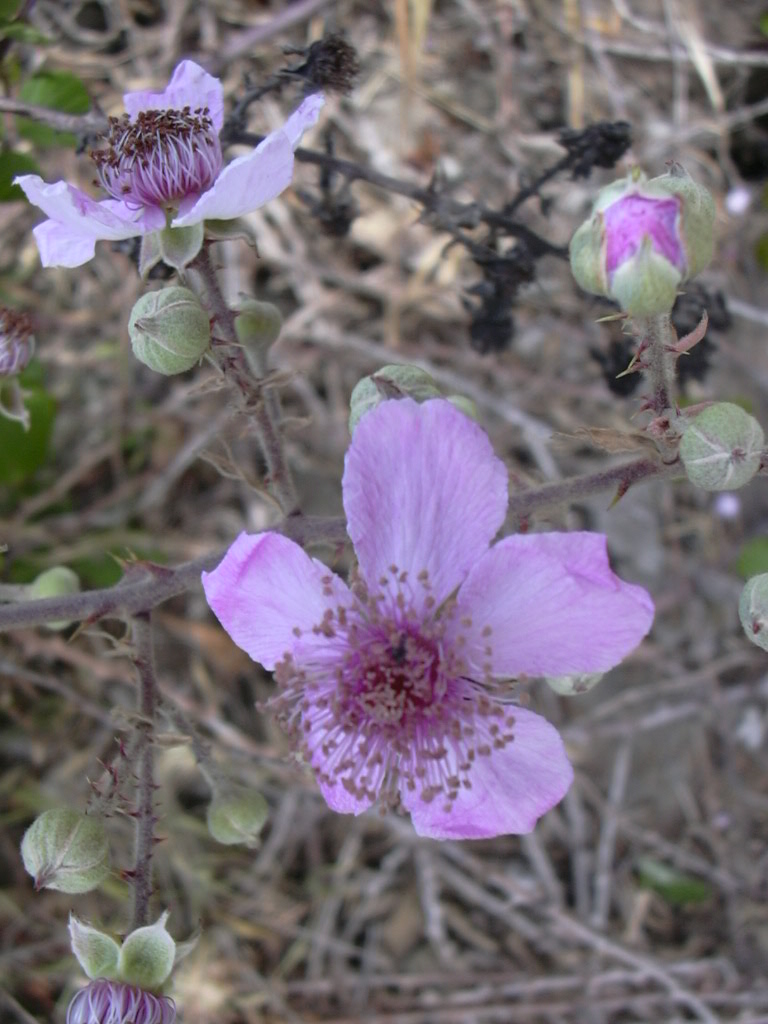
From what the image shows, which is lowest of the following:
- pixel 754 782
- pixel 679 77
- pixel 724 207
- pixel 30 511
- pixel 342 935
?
pixel 342 935

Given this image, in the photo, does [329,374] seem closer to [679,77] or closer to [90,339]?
[90,339]

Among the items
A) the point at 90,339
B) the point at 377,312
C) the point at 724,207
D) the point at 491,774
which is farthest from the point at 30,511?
the point at 724,207

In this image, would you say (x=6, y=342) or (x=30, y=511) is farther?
(x=30, y=511)

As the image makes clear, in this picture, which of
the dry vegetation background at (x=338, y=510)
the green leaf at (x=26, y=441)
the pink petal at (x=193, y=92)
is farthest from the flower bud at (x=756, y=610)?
the green leaf at (x=26, y=441)

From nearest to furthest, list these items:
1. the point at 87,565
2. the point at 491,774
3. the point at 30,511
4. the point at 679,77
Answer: the point at 491,774 → the point at 87,565 → the point at 30,511 → the point at 679,77

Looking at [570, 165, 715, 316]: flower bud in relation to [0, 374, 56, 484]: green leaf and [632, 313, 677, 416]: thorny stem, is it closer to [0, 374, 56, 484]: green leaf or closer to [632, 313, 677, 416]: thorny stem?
[632, 313, 677, 416]: thorny stem

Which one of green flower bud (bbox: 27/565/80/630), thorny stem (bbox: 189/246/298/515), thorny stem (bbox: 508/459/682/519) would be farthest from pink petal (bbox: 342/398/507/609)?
green flower bud (bbox: 27/565/80/630)

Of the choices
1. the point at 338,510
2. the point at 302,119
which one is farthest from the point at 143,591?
the point at 338,510

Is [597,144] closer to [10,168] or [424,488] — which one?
[424,488]
